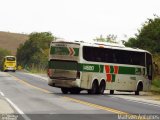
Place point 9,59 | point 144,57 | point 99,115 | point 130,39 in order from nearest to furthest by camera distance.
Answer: point 99,115 → point 144,57 → point 130,39 → point 9,59

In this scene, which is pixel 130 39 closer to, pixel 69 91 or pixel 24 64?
pixel 69 91

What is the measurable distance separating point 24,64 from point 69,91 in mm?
96781

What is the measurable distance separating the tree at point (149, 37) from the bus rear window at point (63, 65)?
22.0m

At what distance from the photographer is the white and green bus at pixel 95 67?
33562mm

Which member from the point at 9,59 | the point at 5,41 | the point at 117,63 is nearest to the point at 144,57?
the point at 117,63

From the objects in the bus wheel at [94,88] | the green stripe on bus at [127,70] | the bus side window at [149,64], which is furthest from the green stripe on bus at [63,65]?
the bus side window at [149,64]

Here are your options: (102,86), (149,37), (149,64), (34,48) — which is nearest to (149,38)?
(149,37)

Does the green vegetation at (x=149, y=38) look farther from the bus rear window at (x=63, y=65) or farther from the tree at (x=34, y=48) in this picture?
the tree at (x=34, y=48)

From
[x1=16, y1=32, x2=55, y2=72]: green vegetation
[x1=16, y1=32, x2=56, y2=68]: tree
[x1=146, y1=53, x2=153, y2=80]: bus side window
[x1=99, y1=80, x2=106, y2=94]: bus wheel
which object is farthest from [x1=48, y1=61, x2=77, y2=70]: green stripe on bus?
[x1=16, y1=32, x2=55, y2=72]: green vegetation

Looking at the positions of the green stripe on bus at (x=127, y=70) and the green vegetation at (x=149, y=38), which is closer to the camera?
the green stripe on bus at (x=127, y=70)

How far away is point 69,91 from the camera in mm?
36719

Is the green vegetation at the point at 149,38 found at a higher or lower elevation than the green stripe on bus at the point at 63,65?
higher

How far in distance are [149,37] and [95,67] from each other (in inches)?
914

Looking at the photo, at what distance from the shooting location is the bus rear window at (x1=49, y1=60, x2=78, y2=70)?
110 ft
